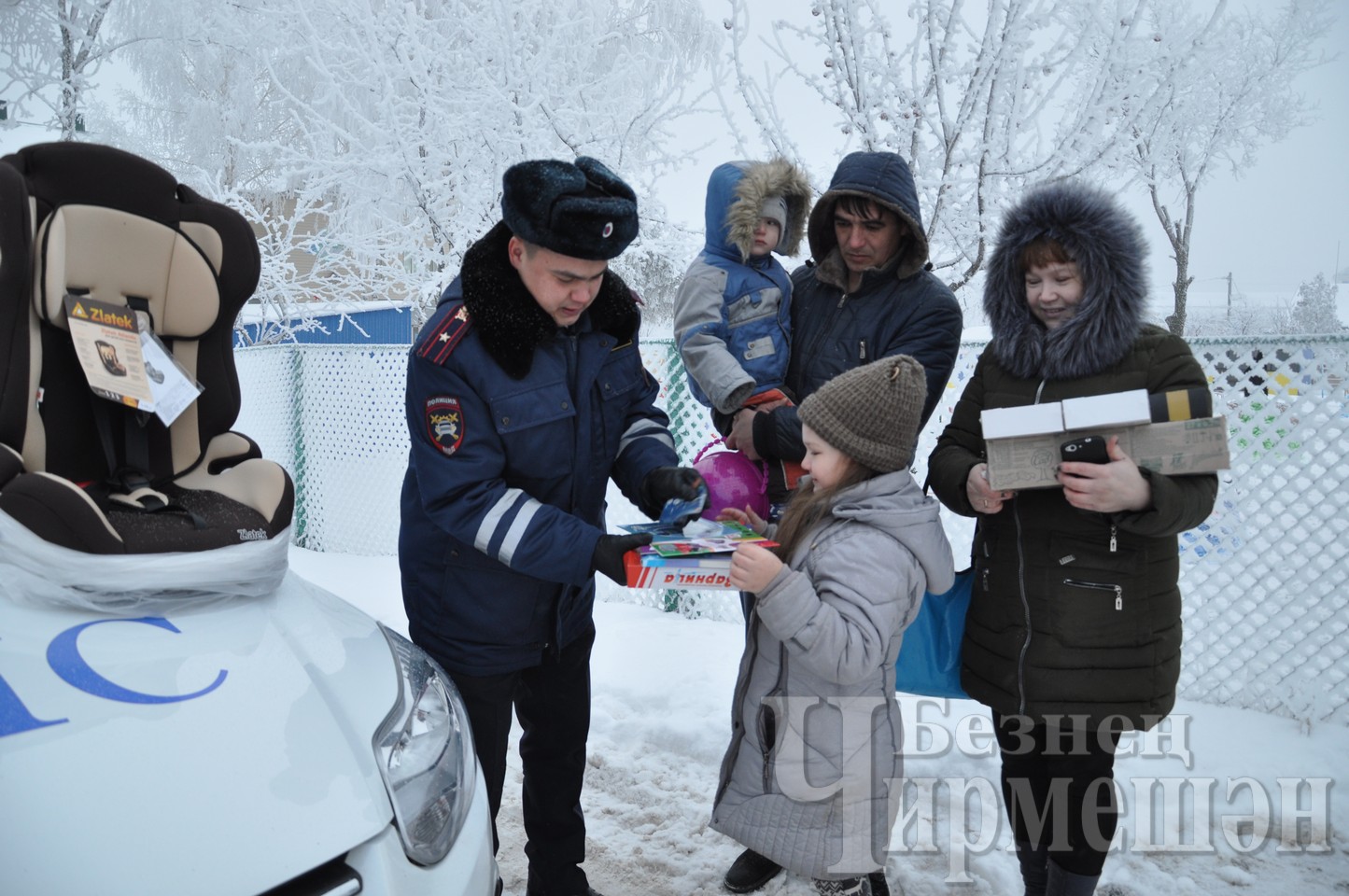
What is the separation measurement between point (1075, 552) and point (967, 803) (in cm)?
162

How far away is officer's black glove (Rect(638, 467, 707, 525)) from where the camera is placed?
229cm

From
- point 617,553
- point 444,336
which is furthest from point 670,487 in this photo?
point 444,336

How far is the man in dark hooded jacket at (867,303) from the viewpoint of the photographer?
101 inches

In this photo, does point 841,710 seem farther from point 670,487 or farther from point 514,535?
point 514,535

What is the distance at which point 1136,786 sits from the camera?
3455 mm

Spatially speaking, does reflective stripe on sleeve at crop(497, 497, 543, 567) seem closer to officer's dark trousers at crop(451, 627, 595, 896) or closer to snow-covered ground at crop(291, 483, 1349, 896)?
officer's dark trousers at crop(451, 627, 595, 896)

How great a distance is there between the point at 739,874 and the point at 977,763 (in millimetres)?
1351

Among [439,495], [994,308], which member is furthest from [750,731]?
[994,308]

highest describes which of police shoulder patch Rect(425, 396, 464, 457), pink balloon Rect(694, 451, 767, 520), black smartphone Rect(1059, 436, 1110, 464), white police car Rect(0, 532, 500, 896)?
police shoulder patch Rect(425, 396, 464, 457)

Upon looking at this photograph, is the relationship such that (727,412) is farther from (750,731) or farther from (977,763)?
(977,763)

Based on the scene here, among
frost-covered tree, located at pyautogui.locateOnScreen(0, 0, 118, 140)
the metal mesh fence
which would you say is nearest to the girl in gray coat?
the metal mesh fence

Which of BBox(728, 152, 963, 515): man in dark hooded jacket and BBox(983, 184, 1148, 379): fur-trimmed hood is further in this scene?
BBox(728, 152, 963, 515): man in dark hooded jacket

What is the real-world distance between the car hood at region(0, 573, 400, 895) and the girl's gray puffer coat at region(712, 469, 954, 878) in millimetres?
933

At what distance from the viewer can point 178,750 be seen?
5.17 ft
